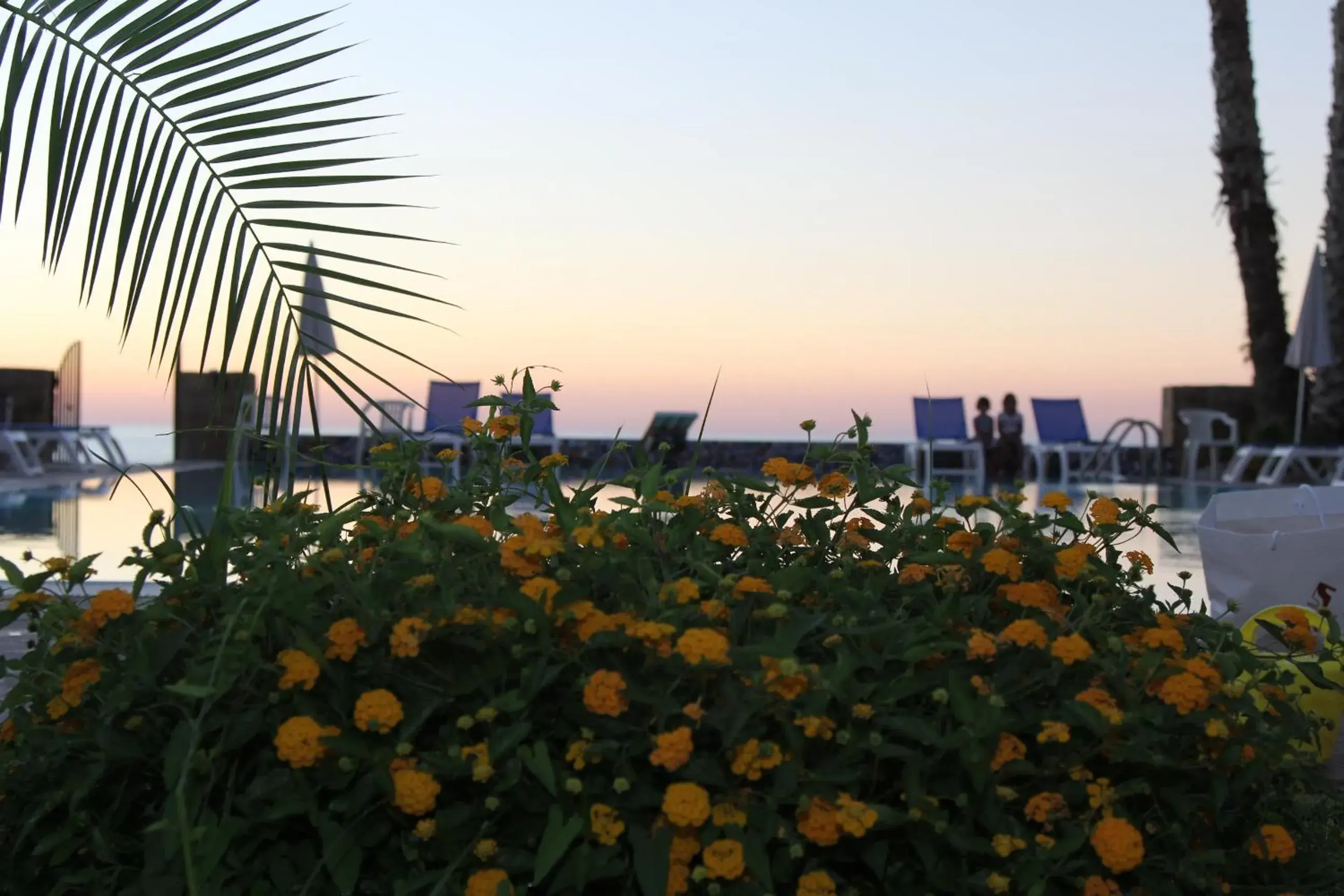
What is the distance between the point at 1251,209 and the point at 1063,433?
2792 millimetres

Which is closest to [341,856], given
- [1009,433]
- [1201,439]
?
[1009,433]

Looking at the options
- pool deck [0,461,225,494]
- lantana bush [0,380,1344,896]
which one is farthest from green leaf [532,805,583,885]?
pool deck [0,461,225,494]

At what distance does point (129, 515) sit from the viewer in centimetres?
805

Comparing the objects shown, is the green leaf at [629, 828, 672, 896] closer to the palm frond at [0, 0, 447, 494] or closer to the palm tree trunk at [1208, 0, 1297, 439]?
the palm frond at [0, 0, 447, 494]

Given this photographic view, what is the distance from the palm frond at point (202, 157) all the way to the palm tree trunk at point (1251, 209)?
1223cm

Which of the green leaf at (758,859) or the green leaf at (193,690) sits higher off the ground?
the green leaf at (193,690)

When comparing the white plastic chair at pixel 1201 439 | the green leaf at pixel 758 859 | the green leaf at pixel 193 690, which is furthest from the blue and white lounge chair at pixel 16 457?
the green leaf at pixel 758 859

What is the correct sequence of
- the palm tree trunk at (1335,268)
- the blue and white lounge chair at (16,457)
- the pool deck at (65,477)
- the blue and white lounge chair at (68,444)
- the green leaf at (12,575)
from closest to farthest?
1. the green leaf at (12,575)
2. the pool deck at (65,477)
3. the palm tree trunk at (1335,268)
4. the blue and white lounge chair at (68,444)
5. the blue and white lounge chair at (16,457)

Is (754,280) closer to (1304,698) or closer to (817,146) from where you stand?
(817,146)

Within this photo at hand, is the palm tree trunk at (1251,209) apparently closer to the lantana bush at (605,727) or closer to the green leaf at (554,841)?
the lantana bush at (605,727)

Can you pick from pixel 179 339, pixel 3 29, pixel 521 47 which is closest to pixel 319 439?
pixel 179 339

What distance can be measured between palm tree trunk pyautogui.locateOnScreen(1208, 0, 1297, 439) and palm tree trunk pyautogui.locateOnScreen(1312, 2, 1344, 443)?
1.59ft

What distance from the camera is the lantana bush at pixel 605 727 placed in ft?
4.00

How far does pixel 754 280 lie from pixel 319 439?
7.37 meters
